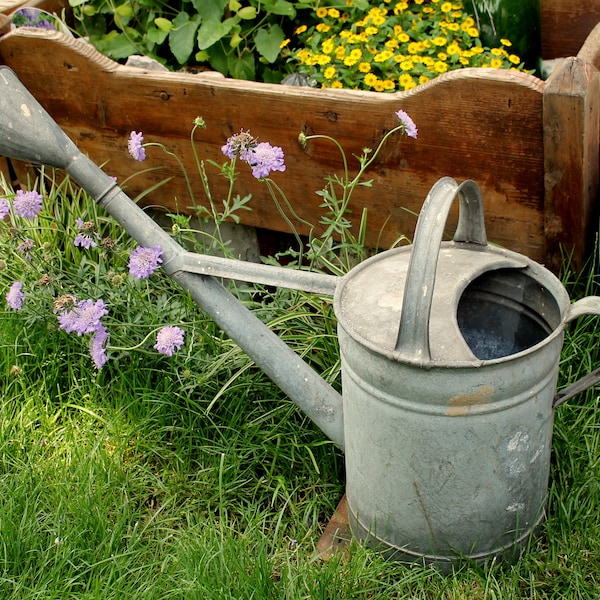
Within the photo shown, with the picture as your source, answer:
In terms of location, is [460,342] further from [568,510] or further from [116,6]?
[116,6]

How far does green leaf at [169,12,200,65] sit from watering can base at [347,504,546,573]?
1848 millimetres

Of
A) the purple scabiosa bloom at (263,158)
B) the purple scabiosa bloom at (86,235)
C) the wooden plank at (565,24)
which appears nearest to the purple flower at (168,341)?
the purple scabiosa bloom at (86,235)

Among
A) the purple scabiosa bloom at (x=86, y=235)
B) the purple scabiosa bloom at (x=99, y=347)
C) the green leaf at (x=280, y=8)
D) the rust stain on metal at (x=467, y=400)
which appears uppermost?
the green leaf at (x=280, y=8)

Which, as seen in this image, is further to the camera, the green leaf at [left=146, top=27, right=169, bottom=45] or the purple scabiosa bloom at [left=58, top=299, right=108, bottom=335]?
the green leaf at [left=146, top=27, right=169, bottom=45]

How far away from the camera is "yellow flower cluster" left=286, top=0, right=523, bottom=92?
271 centimetres

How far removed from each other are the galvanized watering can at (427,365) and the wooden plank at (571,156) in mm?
365

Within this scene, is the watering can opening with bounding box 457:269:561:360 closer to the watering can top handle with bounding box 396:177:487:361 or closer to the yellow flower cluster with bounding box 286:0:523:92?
the watering can top handle with bounding box 396:177:487:361

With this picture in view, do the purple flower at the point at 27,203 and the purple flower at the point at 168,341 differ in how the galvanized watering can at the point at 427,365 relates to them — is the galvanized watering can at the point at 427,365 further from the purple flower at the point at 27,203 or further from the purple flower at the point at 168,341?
the purple flower at the point at 27,203

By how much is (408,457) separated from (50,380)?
1.26 metres

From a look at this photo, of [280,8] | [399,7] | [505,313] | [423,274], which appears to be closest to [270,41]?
[280,8]

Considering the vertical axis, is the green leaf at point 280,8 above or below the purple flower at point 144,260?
above

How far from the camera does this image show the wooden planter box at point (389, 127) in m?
2.23

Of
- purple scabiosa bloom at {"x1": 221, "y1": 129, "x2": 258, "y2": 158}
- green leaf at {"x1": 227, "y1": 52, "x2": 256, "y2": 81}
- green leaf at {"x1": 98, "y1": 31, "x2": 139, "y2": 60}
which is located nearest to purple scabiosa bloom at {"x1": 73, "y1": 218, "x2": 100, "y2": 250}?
purple scabiosa bloom at {"x1": 221, "y1": 129, "x2": 258, "y2": 158}

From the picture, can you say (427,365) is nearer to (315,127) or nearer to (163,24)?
(315,127)
